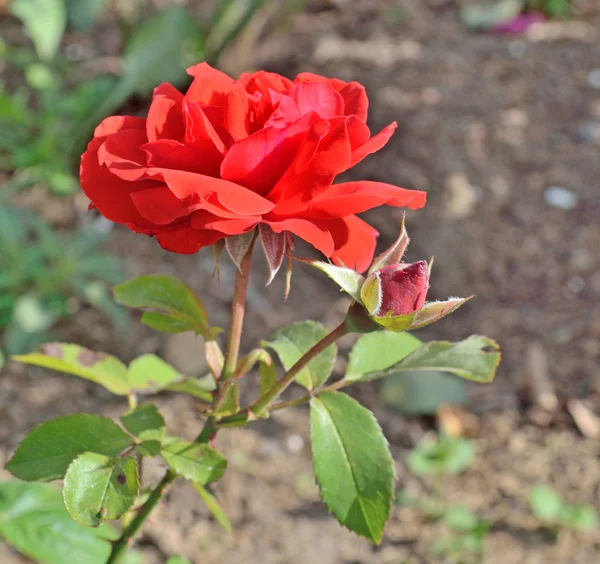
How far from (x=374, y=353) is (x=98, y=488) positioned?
10.9 inches

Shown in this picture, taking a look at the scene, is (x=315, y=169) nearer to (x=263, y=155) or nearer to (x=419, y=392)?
(x=263, y=155)

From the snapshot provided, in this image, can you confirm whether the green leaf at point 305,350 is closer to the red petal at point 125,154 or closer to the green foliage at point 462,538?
the red petal at point 125,154

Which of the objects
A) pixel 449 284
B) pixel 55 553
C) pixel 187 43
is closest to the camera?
pixel 55 553

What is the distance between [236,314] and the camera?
1.81 feet

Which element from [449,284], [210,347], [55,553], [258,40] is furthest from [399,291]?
[258,40]

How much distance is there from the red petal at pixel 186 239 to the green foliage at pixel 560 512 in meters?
1.12

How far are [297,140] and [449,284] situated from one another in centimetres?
141

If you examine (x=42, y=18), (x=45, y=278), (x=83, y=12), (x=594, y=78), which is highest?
(x=42, y=18)

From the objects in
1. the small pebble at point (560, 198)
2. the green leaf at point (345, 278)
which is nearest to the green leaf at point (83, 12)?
the small pebble at point (560, 198)

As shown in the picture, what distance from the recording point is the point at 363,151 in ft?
1.62

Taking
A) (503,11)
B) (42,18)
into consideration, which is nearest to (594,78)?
(503,11)

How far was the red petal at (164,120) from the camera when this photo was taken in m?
0.49

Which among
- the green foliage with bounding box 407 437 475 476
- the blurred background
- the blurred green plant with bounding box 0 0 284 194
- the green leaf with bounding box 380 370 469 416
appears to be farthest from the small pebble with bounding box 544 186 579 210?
the blurred green plant with bounding box 0 0 284 194

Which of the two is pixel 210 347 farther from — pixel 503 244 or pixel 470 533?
pixel 503 244
